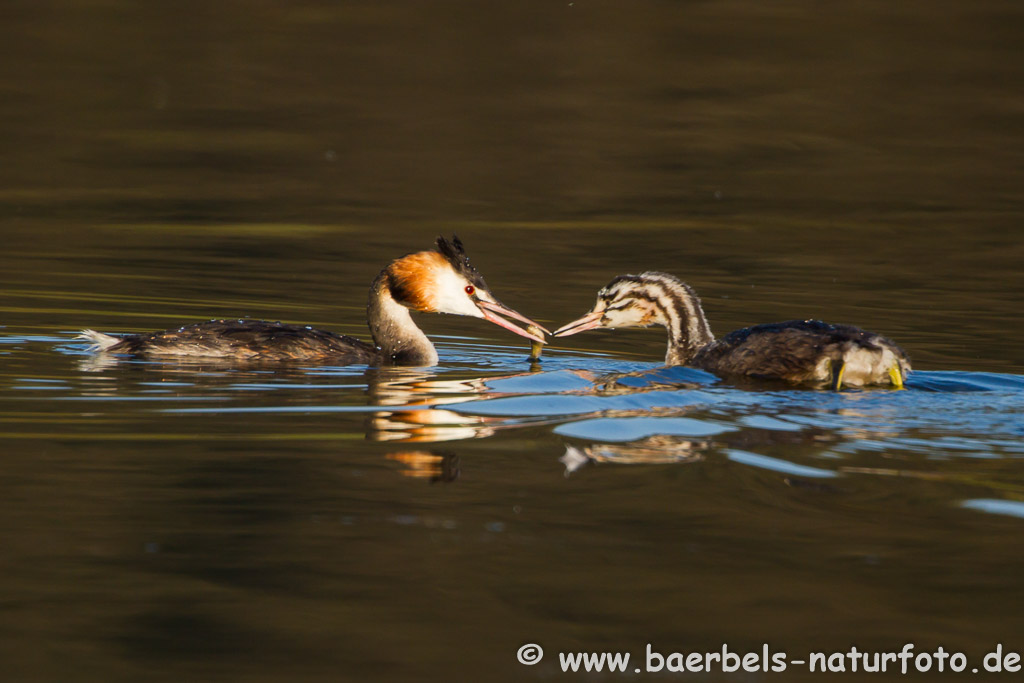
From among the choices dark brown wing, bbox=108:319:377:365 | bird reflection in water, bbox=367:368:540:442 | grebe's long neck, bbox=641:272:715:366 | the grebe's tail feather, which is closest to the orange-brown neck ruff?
bird reflection in water, bbox=367:368:540:442

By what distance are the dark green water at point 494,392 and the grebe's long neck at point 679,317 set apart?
414mm

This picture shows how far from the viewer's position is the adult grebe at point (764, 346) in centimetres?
938

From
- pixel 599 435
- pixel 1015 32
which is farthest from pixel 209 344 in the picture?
pixel 1015 32

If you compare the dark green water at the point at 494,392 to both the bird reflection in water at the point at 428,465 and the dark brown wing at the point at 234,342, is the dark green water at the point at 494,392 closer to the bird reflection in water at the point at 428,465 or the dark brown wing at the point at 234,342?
the bird reflection in water at the point at 428,465

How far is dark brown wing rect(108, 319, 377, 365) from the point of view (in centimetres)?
1009

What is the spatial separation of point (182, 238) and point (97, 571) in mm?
11229

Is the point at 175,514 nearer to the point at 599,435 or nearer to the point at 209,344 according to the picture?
the point at 599,435

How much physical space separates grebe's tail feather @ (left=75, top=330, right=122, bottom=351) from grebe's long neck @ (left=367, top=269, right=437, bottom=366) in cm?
174

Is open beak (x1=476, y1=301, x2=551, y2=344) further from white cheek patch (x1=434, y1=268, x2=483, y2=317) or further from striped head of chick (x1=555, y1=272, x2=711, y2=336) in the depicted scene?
striped head of chick (x1=555, y1=272, x2=711, y2=336)

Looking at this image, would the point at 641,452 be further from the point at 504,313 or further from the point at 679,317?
the point at 679,317

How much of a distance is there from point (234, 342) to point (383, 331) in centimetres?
119

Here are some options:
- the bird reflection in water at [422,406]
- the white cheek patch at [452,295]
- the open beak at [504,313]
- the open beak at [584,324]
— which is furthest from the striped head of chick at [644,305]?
the bird reflection in water at [422,406]

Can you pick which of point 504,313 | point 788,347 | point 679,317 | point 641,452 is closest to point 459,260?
point 504,313

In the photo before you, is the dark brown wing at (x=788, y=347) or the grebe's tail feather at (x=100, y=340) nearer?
the dark brown wing at (x=788, y=347)
